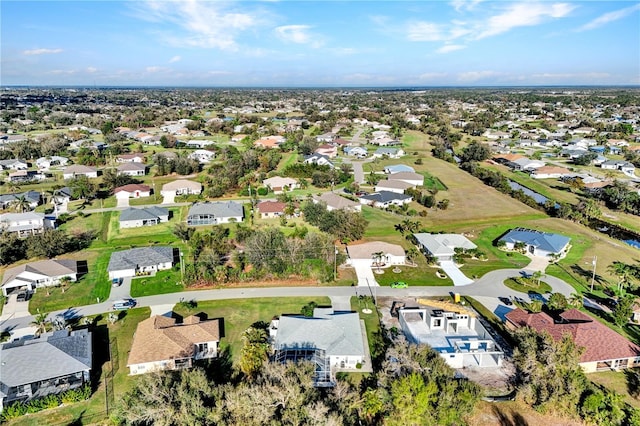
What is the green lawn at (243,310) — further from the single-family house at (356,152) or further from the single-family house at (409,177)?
the single-family house at (356,152)

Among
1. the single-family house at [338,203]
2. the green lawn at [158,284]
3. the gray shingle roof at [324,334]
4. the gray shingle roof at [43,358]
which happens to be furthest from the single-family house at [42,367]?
the single-family house at [338,203]

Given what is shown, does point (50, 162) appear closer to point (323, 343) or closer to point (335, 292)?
point (335, 292)

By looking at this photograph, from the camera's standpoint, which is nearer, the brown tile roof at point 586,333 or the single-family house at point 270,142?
the brown tile roof at point 586,333

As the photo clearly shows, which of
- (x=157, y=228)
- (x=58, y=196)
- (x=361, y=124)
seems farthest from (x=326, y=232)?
(x=361, y=124)

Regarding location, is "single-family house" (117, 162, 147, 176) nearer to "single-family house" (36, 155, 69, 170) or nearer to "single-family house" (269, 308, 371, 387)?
"single-family house" (36, 155, 69, 170)

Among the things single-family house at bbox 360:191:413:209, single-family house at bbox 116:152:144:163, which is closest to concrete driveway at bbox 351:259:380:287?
single-family house at bbox 360:191:413:209

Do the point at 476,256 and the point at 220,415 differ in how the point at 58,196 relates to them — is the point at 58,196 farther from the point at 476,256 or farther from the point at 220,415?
the point at 476,256

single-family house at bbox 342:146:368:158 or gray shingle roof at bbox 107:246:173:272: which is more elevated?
single-family house at bbox 342:146:368:158
